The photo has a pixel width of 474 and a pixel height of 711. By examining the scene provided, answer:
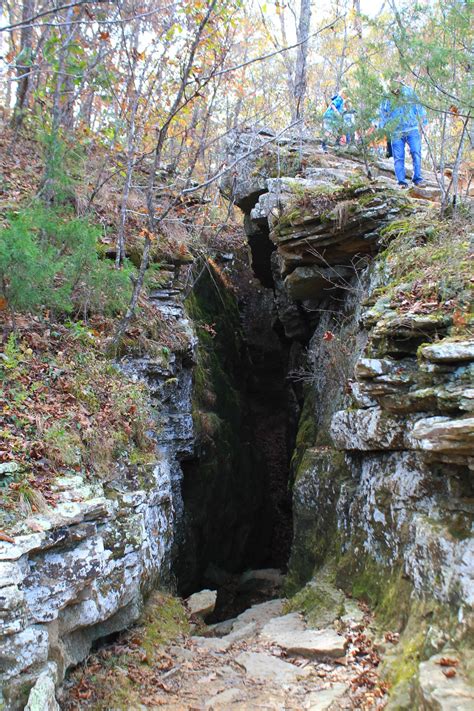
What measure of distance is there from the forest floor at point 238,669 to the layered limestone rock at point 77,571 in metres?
0.31

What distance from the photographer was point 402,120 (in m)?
8.53

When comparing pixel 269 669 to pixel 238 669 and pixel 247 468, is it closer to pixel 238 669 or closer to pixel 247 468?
pixel 238 669

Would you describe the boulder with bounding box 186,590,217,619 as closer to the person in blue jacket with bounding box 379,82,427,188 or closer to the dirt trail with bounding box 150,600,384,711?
the dirt trail with bounding box 150,600,384,711

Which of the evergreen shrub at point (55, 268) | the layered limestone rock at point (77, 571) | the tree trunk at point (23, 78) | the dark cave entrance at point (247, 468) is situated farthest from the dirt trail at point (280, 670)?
the tree trunk at point (23, 78)

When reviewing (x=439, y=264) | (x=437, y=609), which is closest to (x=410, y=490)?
(x=437, y=609)

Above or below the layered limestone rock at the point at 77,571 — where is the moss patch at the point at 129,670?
below

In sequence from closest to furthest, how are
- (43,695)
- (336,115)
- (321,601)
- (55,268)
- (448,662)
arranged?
(43,695), (448,662), (55,268), (321,601), (336,115)

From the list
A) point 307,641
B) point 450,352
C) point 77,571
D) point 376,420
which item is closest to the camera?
point 77,571

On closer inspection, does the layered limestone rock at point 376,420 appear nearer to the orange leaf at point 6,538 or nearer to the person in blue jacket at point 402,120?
the person in blue jacket at point 402,120

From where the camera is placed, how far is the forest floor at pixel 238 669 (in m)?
4.68

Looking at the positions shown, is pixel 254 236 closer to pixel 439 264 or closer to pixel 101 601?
pixel 439 264

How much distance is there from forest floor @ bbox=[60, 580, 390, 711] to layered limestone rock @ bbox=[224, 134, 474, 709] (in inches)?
18.3

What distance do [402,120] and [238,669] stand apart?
844 centimetres

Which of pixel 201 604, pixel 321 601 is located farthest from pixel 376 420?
pixel 201 604
